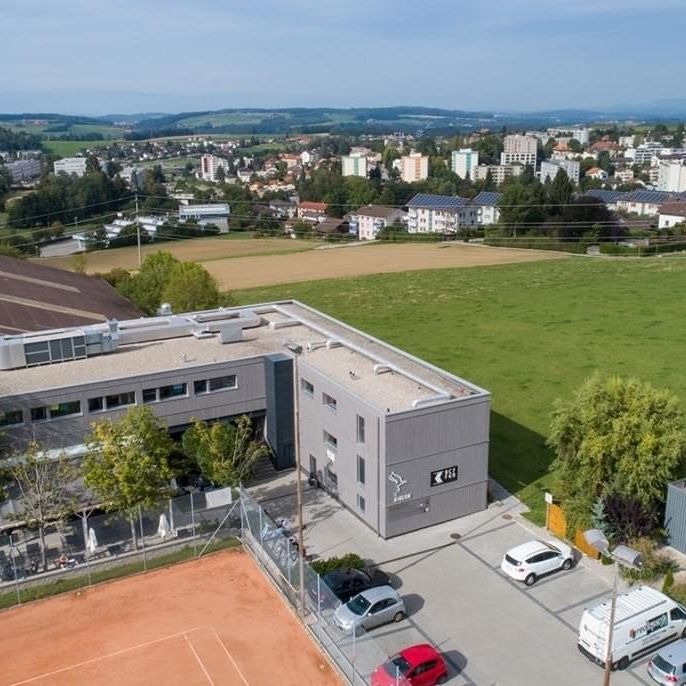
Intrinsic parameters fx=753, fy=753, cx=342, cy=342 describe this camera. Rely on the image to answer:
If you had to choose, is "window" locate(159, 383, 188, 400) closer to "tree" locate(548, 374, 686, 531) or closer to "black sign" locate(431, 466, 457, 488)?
"black sign" locate(431, 466, 457, 488)

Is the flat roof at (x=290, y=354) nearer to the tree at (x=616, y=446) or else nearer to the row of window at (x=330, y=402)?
the row of window at (x=330, y=402)

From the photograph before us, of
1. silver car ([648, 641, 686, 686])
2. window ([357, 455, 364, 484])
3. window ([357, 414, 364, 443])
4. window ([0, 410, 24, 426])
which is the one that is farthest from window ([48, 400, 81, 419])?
silver car ([648, 641, 686, 686])

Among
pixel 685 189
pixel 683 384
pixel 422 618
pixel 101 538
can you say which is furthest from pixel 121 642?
pixel 685 189

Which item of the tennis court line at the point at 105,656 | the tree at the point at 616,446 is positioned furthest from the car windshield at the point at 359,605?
the tree at the point at 616,446

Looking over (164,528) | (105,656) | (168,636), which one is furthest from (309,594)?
(164,528)

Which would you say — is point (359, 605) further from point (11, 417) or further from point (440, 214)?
point (440, 214)

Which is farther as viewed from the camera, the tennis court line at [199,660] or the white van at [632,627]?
the white van at [632,627]

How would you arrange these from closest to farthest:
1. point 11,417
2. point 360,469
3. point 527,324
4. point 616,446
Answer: point 616,446 → point 11,417 → point 360,469 → point 527,324
